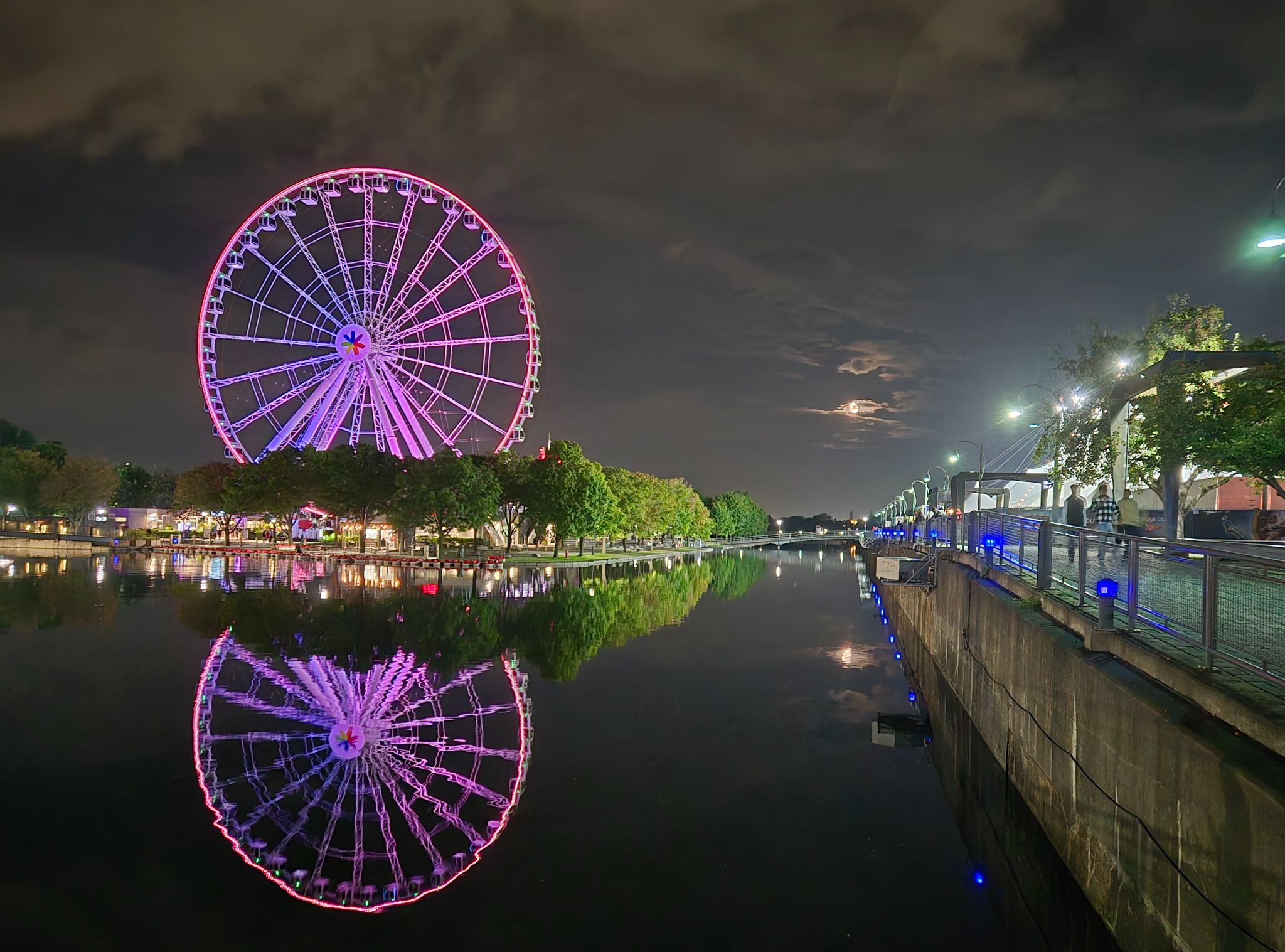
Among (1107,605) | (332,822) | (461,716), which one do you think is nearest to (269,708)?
(461,716)

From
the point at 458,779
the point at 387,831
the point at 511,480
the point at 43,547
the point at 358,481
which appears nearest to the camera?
the point at 387,831

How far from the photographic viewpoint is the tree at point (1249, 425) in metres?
16.8

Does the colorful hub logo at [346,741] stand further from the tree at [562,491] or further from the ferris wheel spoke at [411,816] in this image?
the tree at [562,491]

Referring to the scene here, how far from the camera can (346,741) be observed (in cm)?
1405

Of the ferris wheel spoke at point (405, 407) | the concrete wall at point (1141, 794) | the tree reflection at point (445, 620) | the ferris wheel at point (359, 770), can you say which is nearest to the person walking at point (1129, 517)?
the concrete wall at point (1141, 794)

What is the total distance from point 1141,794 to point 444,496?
58110 mm

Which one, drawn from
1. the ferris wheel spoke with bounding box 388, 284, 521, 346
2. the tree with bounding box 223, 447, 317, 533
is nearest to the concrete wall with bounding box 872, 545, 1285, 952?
the ferris wheel spoke with bounding box 388, 284, 521, 346

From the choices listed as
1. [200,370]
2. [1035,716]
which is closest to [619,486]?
[200,370]

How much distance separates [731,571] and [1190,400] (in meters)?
53.3

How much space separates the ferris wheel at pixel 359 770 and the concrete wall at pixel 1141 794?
6.86 meters

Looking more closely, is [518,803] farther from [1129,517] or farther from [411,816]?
[1129,517]

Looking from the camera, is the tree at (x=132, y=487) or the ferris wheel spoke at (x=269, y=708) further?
the tree at (x=132, y=487)

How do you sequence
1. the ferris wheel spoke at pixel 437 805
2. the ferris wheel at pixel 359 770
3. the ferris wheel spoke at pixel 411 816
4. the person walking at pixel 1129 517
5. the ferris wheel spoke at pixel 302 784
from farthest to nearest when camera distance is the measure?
the person walking at pixel 1129 517 < the ferris wheel spoke at pixel 302 784 < the ferris wheel spoke at pixel 437 805 < the ferris wheel spoke at pixel 411 816 < the ferris wheel at pixel 359 770

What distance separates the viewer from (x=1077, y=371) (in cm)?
3612
